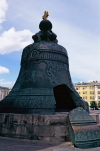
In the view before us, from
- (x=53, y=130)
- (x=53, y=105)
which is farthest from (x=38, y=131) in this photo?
(x=53, y=105)

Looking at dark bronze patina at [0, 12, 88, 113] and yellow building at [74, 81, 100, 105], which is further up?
yellow building at [74, 81, 100, 105]

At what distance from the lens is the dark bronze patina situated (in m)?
6.44

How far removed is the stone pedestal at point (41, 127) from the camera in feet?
18.7

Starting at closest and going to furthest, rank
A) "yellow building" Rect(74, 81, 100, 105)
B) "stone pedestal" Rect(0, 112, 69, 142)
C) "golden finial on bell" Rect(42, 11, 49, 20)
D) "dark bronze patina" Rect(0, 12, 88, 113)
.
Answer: "stone pedestal" Rect(0, 112, 69, 142)
"dark bronze patina" Rect(0, 12, 88, 113)
"golden finial on bell" Rect(42, 11, 49, 20)
"yellow building" Rect(74, 81, 100, 105)

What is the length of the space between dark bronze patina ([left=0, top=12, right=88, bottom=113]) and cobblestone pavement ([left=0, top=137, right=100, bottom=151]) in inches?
40.9

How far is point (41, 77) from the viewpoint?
7.01 meters

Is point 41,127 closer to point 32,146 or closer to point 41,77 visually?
point 32,146

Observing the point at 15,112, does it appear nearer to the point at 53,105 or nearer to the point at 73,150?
the point at 53,105

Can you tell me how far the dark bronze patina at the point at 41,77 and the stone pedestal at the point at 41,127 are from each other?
1.29ft

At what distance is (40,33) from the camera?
809cm

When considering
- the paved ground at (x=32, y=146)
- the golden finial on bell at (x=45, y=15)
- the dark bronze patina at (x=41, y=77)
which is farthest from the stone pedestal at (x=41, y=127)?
the golden finial on bell at (x=45, y=15)

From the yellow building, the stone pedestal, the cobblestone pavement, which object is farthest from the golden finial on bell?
the yellow building

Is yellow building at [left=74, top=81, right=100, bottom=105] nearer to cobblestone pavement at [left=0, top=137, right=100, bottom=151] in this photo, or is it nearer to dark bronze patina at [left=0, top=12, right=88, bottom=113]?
dark bronze patina at [left=0, top=12, right=88, bottom=113]

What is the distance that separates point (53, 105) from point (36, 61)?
6.25 feet
